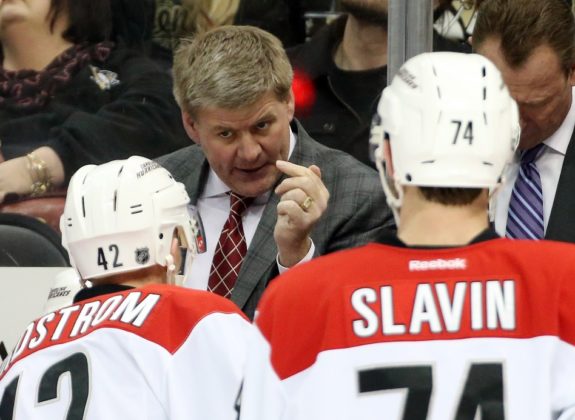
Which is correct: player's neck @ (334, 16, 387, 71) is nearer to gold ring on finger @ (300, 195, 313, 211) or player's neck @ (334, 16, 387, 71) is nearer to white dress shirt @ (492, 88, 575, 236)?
white dress shirt @ (492, 88, 575, 236)

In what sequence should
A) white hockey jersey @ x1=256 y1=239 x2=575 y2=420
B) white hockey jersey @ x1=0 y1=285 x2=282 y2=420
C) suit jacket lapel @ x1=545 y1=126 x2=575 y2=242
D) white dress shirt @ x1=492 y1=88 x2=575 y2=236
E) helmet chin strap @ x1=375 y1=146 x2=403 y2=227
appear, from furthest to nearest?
white dress shirt @ x1=492 y1=88 x2=575 y2=236 < suit jacket lapel @ x1=545 y1=126 x2=575 y2=242 < white hockey jersey @ x1=0 y1=285 x2=282 y2=420 < helmet chin strap @ x1=375 y1=146 x2=403 y2=227 < white hockey jersey @ x1=256 y1=239 x2=575 y2=420

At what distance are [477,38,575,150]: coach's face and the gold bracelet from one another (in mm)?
1564

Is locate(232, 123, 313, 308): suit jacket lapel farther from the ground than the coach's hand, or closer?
closer

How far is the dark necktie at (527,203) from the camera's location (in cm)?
329

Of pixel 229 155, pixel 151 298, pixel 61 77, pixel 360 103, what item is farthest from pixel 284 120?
pixel 61 77

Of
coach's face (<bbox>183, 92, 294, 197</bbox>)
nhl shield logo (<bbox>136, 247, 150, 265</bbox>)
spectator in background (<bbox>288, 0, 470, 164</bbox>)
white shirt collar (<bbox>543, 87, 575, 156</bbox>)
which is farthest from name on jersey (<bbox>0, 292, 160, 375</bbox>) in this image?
spectator in background (<bbox>288, 0, 470, 164</bbox>)

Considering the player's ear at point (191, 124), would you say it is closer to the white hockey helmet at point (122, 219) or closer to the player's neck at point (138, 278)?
the white hockey helmet at point (122, 219)

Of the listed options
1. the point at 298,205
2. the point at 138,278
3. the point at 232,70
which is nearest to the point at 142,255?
the point at 138,278

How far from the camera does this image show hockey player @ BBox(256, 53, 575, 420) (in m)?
2.04

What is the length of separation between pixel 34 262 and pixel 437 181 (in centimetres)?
236

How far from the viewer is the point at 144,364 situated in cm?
253

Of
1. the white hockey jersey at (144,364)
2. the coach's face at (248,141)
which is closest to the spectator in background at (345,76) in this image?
the coach's face at (248,141)

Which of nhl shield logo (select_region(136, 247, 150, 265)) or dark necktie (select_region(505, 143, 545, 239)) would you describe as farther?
dark necktie (select_region(505, 143, 545, 239))

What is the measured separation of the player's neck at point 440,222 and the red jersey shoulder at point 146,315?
58 cm
